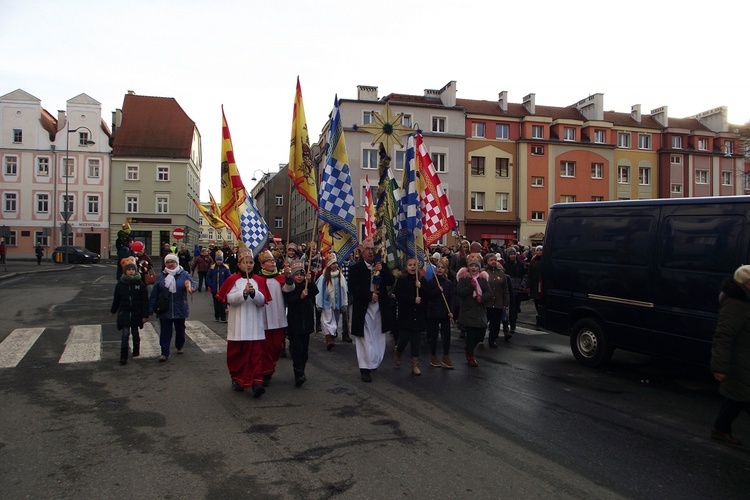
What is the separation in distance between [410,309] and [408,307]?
0.14ft

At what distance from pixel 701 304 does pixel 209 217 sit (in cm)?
1184

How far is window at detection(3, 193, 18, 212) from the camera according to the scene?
177 ft

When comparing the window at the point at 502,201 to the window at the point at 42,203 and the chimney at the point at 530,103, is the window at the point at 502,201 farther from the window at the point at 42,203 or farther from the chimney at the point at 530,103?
the window at the point at 42,203

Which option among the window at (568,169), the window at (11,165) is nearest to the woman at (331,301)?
the window at (568,169)

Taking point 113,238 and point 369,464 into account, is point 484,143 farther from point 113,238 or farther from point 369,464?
point 369,464

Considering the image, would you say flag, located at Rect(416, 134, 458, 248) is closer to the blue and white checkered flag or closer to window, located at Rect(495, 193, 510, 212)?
the blue and white checkered flag

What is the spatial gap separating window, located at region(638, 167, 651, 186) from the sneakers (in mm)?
50404

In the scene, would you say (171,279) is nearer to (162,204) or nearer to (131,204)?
(162,204)

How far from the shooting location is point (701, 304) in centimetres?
706

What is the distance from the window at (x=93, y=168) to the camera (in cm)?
5569

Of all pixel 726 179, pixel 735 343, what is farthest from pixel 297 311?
pixel 726 179

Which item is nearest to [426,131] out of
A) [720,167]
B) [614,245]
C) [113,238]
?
[720,167]

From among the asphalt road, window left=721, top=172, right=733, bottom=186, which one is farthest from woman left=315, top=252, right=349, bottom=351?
window left=721, top=172, right=733, bottom=186

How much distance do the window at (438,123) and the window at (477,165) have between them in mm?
3618
